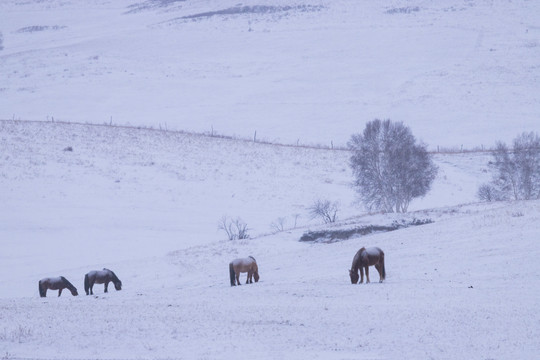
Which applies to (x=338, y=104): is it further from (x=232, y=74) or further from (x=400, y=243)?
(x=400, y=243)

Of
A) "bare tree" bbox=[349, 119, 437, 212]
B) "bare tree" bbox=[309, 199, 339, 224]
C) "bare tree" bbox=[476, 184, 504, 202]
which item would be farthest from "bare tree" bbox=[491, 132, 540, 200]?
"bare tree" bbox=[309, 199, 339, 224]

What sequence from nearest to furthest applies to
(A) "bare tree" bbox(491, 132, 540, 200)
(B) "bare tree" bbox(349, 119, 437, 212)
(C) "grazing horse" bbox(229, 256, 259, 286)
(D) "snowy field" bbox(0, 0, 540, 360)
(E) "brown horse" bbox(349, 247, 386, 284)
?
(D) "snowy field" bbox(0, 0, 540, 360)
(E) "brown horse" bbox(349, 247, 386, 284)
(C) "grazing horse" bbox(229, 256, 259, 286)
(B) "bare tree" bbox(349, 119, 437, 212)
(A) "bare tree" bbox(491, 132, 540, 200)

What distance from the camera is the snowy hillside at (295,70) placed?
72.6 metres

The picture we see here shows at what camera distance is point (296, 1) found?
134m

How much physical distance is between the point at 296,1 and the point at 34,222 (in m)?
102

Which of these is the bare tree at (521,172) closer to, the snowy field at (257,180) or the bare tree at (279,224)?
the snowy field at (257,180)

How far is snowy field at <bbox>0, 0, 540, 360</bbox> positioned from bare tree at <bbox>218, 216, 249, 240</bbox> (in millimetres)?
747

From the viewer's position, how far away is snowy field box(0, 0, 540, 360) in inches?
560

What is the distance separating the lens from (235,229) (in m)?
39.8

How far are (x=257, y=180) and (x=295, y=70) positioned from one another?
45.8 meters

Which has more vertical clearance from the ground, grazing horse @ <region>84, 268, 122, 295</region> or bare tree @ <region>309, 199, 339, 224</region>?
bare tree @ <region>309, 199, 339, 224</region>

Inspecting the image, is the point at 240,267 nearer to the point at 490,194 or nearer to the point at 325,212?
the point at 325,212

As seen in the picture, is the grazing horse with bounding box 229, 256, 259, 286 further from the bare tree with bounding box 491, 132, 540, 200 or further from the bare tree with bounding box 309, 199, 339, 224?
the bare tree with bounding box 491, 132, 540, 200

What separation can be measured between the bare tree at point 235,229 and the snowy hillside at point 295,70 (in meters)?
25.4
